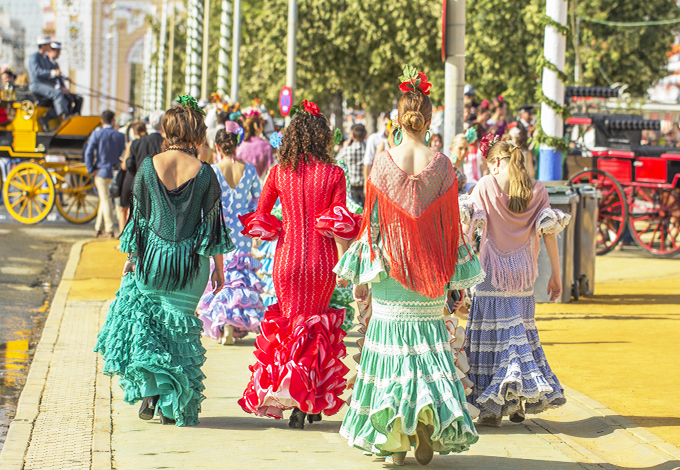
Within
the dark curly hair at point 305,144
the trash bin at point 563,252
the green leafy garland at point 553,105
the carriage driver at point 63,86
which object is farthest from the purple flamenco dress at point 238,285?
the carriage driver at point 63,86

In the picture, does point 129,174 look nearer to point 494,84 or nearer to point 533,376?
point 533,376

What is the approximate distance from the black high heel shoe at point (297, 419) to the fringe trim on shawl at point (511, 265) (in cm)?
138

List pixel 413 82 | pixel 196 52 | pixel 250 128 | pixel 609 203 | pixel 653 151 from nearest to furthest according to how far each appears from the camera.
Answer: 1. pixel 413 82
2. pixel 250 128
3. pixel 609 203
4. pixel 653 151
5. pixel 196 52

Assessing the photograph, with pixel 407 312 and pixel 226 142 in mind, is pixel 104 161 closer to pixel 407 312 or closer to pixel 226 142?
pixel 226 142

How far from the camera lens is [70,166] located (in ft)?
59.8

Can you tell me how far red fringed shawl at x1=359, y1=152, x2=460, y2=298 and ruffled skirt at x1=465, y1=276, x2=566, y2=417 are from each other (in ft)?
3.36

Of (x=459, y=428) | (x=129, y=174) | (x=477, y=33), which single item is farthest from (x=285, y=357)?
(x=477, y=33)

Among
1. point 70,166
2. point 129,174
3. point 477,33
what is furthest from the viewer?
point 477,33

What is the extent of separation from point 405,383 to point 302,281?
4.11ft

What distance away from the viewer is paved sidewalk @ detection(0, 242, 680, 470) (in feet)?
16.4

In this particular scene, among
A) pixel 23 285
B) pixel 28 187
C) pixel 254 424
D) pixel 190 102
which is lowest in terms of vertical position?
pixel 254 424

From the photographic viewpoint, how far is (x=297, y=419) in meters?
5.75

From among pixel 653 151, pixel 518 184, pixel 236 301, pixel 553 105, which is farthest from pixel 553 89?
pixel 518 184

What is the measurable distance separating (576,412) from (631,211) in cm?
896
